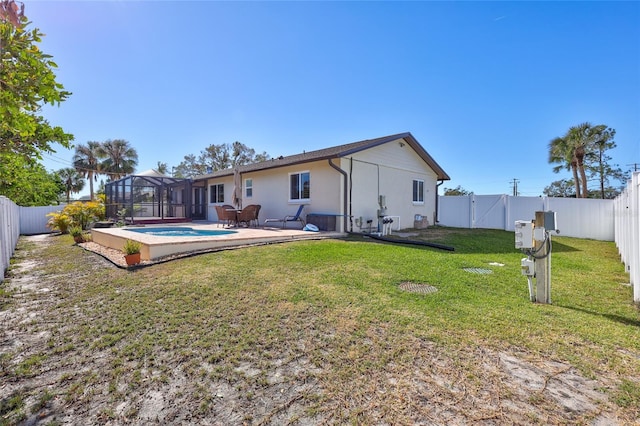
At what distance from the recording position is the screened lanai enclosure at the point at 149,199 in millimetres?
16344

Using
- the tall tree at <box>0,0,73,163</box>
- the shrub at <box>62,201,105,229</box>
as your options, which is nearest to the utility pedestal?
the tall tree at <box>0,0,73,163</box>

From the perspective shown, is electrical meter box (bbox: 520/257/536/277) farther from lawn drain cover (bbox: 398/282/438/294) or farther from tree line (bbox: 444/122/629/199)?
tree line (bbox: 444/122/629/199)

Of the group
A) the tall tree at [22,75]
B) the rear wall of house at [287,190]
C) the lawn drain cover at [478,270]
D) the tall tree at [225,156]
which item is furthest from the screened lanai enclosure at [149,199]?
the tall tree at [225,156]

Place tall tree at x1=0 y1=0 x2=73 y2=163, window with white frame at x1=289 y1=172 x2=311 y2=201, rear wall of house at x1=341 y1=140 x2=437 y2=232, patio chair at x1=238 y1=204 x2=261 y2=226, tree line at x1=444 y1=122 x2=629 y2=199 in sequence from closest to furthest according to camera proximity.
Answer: tall tree at x1=0 y1=0 x2=73 y2=163, rear wall of house at x1=341 y1=140 x2=437 y2=232, patio chair at x1=238 y1=204 x2=261 y2=226, window with white frame at x1=289 y1=172 x2=311 y2=201, tree line at x1=444 y1=122 x2=629 y2=199

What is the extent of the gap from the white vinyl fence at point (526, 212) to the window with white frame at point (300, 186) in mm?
9323

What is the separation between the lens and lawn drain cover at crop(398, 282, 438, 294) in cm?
441

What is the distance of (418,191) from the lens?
15500mm

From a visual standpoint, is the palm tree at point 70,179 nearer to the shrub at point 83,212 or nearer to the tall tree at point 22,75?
the shrub at point 83,212

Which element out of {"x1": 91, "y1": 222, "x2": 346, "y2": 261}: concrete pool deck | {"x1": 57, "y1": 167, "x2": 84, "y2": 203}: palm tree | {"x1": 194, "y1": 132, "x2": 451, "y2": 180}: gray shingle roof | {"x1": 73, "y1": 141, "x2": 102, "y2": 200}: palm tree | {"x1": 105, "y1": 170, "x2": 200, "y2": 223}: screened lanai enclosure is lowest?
{"x1": 91, "y1": 222, "x2": 346, "y2": 261}: concrete pool deck

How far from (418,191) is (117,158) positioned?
30.1 metres

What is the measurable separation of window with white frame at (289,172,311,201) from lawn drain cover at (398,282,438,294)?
8178 millimetres

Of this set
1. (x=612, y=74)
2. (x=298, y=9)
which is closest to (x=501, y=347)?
(x=298, y=9)

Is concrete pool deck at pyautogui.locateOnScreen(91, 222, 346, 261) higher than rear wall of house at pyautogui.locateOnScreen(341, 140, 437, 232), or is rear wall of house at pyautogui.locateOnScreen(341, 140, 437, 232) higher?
rear wall of house at pyautogui.locateOnScreen(341, 140, 437, 232)

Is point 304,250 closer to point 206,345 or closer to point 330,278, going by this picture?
point 330,278
